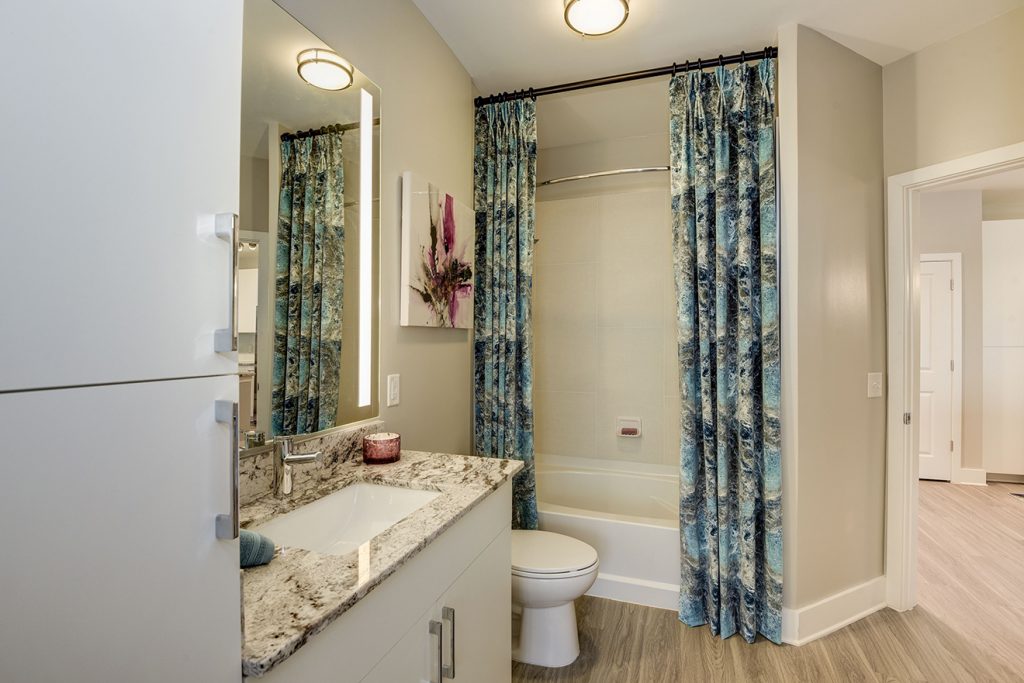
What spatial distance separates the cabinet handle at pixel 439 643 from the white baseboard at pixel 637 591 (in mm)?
1474

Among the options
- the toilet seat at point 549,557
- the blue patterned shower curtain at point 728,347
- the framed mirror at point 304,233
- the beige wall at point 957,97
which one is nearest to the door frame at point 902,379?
the beige wall at point 957,97

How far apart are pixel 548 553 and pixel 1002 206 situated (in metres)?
5.45

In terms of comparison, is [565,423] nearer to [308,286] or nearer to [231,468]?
[308,286]

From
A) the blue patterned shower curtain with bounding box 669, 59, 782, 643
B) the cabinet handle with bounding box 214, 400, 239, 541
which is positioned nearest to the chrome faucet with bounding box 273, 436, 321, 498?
the cabinet handle with bounding box 214, 400, 239, 541

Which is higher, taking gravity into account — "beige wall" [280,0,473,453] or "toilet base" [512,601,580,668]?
"beige wall" [280,0,473,453]

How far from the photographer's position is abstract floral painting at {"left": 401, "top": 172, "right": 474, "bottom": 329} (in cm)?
185

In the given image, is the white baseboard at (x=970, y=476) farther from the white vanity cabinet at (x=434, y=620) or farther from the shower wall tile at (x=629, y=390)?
the white vanity cabinet at (x=434, y=620)

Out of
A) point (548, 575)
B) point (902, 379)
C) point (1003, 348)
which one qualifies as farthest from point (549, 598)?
point (1003, 348)

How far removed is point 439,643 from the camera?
1.08 meters

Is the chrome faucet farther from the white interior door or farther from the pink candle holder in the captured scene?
the white interior door

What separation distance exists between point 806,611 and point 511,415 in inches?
61.5

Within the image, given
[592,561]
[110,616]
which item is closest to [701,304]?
[592,561]

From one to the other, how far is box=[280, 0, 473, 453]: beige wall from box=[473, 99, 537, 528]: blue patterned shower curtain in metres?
0.10

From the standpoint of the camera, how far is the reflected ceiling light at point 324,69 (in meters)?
1.39
